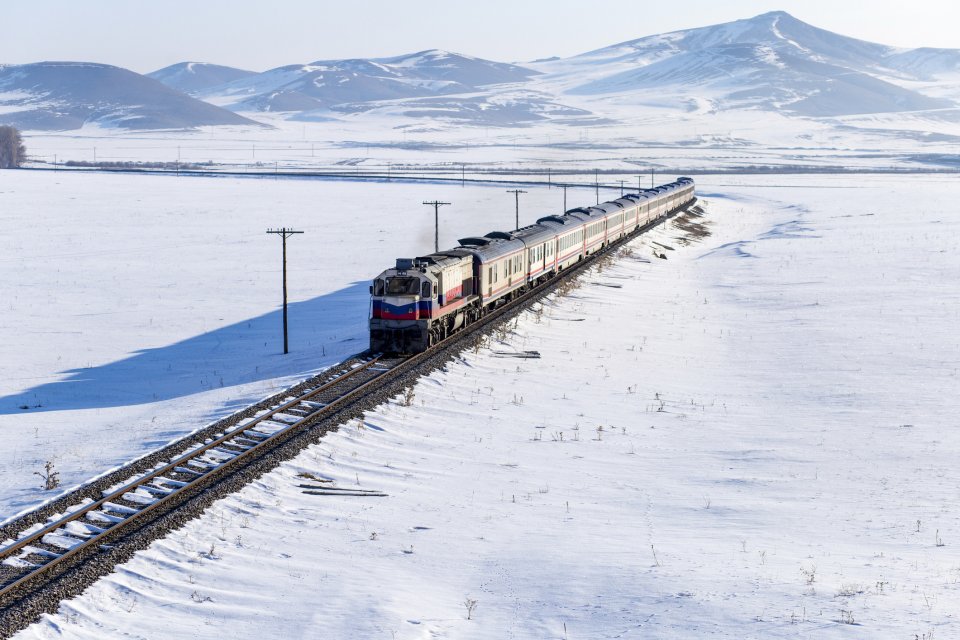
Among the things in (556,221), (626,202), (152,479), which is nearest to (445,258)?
(152,479)

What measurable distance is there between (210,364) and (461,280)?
9770 mm

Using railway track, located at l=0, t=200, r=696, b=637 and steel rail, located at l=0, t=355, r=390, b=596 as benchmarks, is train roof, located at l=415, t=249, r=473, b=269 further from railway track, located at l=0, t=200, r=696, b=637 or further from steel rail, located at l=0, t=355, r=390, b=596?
steel rail, located at l=0, t=355, r=390, b=596

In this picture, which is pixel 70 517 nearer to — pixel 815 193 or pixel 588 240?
pixel 588 240

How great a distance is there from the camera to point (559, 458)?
24953 mm

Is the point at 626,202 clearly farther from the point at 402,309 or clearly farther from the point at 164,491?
the point at 164,491

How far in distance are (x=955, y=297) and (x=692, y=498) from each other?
36423 mm

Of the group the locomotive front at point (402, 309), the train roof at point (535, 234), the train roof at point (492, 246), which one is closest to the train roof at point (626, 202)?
the train roof at point (535, 234)

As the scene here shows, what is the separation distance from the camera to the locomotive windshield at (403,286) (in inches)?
1353

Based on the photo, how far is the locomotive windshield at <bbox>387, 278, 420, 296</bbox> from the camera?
34375 mm

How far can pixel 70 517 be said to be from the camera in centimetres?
1944

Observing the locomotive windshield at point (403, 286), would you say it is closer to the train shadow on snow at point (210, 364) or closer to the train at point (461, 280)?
the train at point (461, 280)

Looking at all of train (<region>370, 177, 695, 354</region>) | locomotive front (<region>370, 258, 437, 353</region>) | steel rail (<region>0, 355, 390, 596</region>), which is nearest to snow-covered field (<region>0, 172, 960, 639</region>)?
steel rail (<region>0, 355, 390, 596</region>)

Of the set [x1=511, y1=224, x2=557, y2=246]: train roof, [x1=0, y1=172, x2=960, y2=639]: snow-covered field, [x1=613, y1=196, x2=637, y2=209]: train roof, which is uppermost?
[x1=613, y1=196, x2=637, y2=209]: train roof

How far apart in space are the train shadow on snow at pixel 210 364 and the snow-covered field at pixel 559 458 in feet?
0.62
